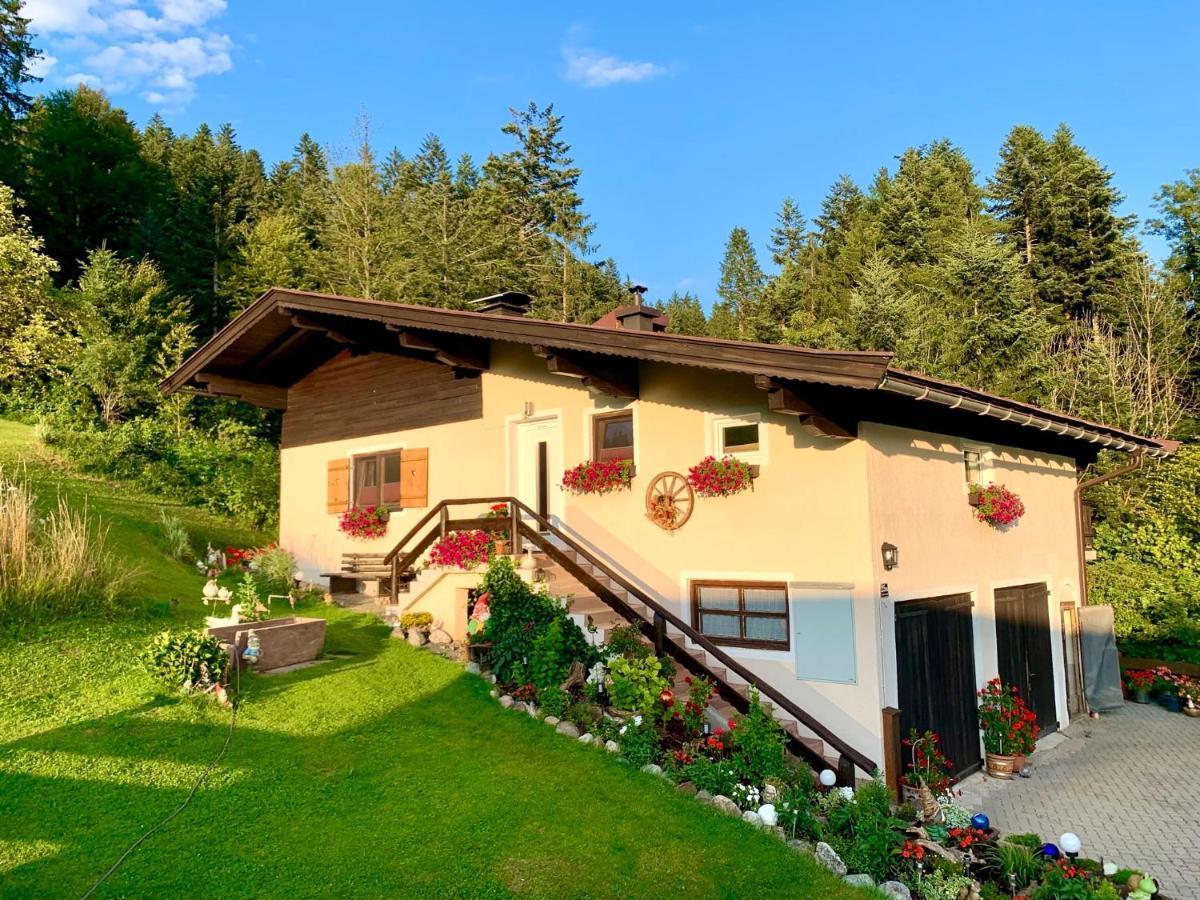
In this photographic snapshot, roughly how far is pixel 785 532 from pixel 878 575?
977 millimetres

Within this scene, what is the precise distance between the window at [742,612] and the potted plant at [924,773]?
1.51 metres

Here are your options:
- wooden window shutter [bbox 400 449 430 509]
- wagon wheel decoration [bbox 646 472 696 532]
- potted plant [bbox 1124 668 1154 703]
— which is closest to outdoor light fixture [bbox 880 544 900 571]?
wagon wheel decoration [bbox 646 472 696 532]

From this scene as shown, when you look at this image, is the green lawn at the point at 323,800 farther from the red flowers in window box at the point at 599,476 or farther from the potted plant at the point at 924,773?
the red flowers in window box at the point at 599,476

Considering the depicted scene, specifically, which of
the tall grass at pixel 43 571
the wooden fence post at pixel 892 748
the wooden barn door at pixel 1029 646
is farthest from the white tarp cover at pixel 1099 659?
the tall grass at pixel 43 571

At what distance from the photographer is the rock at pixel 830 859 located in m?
5.14

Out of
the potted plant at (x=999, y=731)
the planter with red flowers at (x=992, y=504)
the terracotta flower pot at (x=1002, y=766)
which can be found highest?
the planter with red flowers at (x=992, y=504)

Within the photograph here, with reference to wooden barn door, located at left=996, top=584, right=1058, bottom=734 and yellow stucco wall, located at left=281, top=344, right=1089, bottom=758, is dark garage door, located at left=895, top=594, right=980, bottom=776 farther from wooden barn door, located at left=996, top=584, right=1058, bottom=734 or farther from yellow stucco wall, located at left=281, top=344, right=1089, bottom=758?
wooden barn door, located at left=996, top=584, right=1058, bottom=734

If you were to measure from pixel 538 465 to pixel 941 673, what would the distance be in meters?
5.40

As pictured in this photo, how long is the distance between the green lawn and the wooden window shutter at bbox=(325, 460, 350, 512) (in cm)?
517

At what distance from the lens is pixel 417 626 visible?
30.9 feet

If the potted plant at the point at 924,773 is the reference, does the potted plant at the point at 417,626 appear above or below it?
above

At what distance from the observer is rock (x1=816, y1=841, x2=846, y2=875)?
514 cm

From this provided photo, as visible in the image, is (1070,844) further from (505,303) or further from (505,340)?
(505,303)

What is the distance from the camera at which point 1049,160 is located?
2752cm
